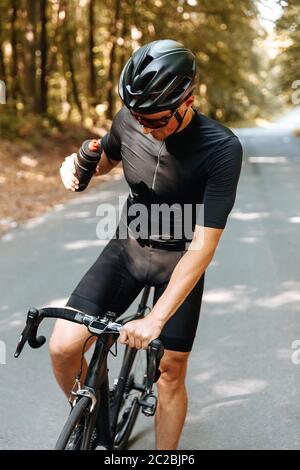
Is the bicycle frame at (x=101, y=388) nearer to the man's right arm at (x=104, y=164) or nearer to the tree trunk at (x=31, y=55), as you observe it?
the man's right arm at (x=104, y=164)

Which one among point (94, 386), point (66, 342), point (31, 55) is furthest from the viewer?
point (31, 55)

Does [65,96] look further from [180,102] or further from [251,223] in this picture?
[180,102]

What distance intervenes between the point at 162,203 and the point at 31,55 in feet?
62.4

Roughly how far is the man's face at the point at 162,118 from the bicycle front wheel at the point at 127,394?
1185 millimetres

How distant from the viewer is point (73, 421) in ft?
7.93

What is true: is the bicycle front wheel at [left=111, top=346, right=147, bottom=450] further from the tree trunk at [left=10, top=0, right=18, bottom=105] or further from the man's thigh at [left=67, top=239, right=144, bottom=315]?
the tree trunk at [left=10, top=0, right=18, bottom=105]

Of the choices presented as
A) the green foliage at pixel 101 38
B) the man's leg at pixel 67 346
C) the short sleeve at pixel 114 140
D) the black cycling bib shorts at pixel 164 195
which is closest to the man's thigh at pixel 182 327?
the black cycling bib shorts at pixel 164 195

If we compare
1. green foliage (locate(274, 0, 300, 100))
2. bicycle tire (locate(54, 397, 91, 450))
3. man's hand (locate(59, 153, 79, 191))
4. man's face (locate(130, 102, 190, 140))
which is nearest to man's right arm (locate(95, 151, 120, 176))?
man's hand (locate(59, 153, 79, 191))

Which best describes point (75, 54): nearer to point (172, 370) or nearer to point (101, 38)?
point (101, 38)

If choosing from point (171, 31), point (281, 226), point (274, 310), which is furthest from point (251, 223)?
point (171, 31)

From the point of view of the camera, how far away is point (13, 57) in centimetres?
2673

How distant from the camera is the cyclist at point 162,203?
2646mm

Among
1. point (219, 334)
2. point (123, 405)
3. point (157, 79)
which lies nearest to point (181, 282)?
point (157, 79)
